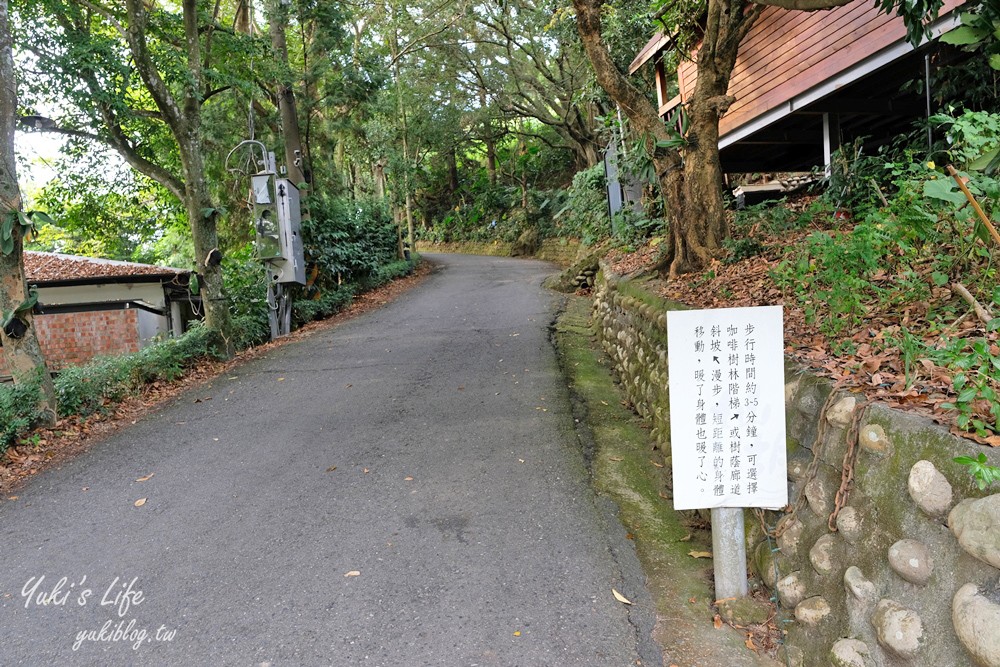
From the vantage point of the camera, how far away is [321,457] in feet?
21.4

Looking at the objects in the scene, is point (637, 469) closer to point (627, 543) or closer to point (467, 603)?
point (627, 543)

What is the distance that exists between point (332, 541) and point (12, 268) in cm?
588

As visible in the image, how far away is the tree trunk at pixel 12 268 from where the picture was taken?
25.0 ft

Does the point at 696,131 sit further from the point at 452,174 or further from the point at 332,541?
the point at 452,174

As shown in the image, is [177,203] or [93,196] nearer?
[93,196]

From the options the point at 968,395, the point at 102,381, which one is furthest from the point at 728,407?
the point at 102,381

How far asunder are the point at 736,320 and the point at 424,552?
2.63 metres

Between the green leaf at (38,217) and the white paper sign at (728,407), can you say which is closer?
the white paper sign at (728,407)

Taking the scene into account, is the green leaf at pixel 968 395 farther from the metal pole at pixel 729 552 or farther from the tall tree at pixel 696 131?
the tall tree at pixel 696 131

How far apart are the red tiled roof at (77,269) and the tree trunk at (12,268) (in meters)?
8.00

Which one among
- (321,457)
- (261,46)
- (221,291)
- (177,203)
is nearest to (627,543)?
(321,457)

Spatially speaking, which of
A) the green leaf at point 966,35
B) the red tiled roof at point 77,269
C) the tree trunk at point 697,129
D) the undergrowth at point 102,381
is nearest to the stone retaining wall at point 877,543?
the green leaf at point 966,35

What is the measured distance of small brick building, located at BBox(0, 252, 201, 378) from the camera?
43.2 feet

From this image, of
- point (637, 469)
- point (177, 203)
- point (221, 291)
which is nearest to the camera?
point (637, 469)
